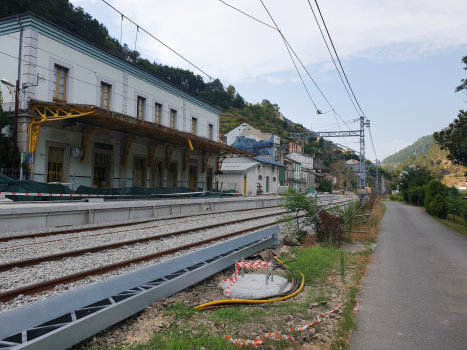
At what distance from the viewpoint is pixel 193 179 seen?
3053 cm

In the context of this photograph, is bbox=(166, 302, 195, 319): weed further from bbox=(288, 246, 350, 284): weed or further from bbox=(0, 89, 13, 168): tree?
bbox=(0, 89, 13, 168): tree

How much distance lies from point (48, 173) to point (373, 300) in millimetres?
16623

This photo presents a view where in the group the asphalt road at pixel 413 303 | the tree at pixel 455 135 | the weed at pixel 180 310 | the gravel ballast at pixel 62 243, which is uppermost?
the tree at pixel 455 135

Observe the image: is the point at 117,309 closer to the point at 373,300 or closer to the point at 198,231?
the point at 373,300

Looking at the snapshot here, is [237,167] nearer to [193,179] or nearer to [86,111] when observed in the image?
[193,179]

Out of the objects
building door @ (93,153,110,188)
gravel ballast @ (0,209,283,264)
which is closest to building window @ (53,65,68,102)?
building door @ (93,153,110,188)

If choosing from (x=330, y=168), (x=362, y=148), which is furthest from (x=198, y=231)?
(x=330, y=168)

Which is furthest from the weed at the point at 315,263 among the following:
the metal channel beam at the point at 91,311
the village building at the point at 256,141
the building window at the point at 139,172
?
the village building at the point at 256,141

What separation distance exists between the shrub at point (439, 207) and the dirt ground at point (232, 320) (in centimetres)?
2403

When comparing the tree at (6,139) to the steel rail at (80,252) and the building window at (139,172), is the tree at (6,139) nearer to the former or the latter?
the building window at (139,172)

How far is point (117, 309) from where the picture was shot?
4000 mm

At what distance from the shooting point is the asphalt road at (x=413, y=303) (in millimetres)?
3986

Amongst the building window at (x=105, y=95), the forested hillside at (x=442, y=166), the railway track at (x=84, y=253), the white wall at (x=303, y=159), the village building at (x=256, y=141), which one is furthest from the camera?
the forested hillside at (x=442, y=166)

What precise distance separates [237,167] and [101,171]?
23.7 meters
